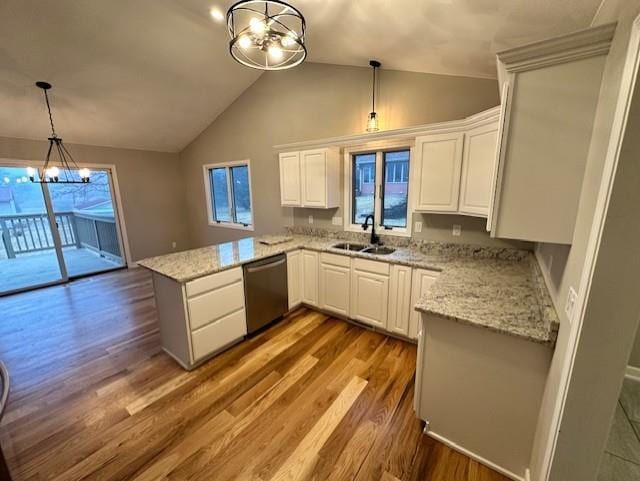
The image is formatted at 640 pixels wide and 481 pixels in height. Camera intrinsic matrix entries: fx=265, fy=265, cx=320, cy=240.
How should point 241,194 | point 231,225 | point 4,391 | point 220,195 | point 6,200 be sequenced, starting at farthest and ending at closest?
point 220,195 → point 231,225 → point 241,194 → point 6,200 → point 4,391

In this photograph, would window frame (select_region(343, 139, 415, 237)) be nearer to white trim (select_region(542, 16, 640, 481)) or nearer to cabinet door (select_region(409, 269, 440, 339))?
cabinet door (select_region(409, 269, 440, 339))

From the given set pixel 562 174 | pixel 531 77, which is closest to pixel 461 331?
pixel 562 174

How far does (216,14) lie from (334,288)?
306 centimetres

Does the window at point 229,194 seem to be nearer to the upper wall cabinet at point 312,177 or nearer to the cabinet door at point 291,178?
the cabinet door at point 291,178

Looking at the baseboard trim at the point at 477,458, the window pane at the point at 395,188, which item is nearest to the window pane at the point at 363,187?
the window pane at the point at 395,188

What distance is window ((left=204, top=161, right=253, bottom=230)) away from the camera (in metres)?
4.75

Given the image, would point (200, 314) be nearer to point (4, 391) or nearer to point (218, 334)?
point (218, 334)

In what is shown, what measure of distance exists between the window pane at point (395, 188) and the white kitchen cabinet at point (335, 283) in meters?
0.77

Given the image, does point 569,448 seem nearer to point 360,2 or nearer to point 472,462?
point 472,462

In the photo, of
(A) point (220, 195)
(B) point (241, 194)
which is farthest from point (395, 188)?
(A) point (220, 195)

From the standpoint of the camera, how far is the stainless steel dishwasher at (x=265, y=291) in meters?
2.71

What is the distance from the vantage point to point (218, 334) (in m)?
2.48

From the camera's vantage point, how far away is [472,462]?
1555mm

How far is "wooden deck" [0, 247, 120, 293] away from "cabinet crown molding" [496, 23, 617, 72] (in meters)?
6.33
